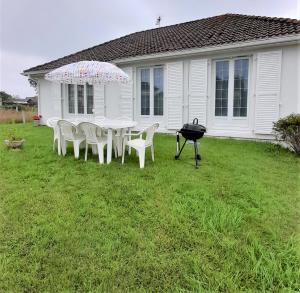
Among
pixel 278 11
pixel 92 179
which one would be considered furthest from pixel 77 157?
pixel 278 11

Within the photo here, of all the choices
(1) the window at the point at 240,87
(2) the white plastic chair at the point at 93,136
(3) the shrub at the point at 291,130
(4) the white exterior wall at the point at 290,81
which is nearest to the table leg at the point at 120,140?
(2) the white plastic chair at the point at 93,136

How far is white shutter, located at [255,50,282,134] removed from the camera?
8.32 metres

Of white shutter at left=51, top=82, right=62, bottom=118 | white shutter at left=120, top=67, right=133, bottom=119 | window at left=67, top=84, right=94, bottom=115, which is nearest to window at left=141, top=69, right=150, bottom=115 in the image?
white shutter at left=120, top=67, right=133, bottom=119

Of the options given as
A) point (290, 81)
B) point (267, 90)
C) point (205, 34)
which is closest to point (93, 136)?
point (267, 90)

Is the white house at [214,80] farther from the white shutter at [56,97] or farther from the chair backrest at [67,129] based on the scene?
the chair backrest at [67,129]

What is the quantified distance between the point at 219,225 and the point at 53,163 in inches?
164

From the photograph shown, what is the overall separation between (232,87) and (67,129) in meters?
6.05

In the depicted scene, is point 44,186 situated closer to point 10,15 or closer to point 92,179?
point 92,179

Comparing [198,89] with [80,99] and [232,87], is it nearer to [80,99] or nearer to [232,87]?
[232,87]

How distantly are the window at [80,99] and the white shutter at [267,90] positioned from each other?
7663mm

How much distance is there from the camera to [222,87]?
952 centimetres

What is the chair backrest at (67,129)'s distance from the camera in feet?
19.9

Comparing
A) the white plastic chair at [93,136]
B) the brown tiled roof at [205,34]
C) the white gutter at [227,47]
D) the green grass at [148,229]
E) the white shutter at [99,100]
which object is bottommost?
the green grass at [148,229]

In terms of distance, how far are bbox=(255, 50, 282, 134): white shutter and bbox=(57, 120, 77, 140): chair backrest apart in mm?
6051
